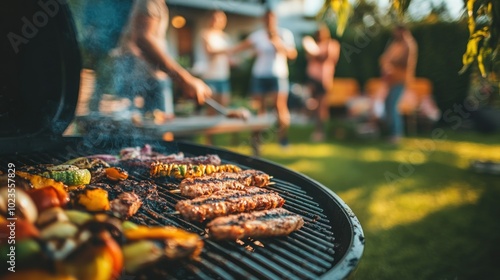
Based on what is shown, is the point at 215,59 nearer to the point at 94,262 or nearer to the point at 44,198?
the point at 44,198

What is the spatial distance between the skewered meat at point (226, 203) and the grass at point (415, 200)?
6.15 feet

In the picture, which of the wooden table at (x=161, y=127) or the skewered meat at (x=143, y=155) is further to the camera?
the wooden table at (x=161, y=127)

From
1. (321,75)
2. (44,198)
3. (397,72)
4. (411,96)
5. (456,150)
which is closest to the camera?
(44,198)

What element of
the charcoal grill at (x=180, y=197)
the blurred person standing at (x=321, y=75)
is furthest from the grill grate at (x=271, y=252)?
the blurred person standing at (x=321, y=75)

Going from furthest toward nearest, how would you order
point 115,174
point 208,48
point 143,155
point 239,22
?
point 239,22 → point 208,48 → point 143,155 → point 115,174

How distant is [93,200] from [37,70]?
1.41 m

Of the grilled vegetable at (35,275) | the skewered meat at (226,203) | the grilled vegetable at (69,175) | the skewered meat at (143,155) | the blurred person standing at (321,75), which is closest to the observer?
the grilled vegetable at (35,275)

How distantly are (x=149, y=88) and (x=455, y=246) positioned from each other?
16.1 ft

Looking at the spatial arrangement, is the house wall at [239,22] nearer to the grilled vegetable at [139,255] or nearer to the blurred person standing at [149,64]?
the blurred person standing at [149,64]

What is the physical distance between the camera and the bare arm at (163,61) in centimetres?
328

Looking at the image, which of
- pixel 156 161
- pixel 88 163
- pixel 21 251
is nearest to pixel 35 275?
pixel 21 251

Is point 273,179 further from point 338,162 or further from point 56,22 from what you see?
point 338,162

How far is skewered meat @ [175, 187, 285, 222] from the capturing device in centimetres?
189

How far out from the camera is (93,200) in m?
1.80
